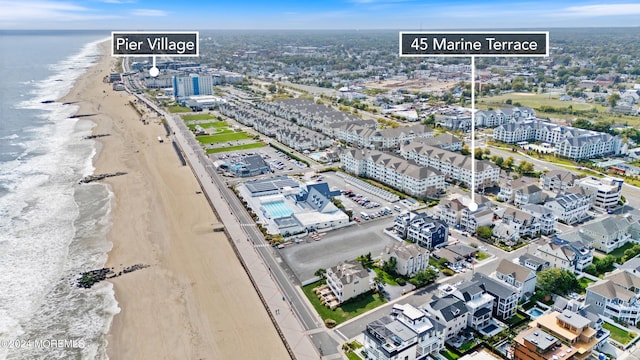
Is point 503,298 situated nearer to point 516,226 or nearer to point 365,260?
point 365,260

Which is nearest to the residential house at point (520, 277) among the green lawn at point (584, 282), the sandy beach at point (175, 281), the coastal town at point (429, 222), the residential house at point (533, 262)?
the coastal town at point (429, 222)

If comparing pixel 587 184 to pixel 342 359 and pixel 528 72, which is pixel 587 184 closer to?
pixel 342 359

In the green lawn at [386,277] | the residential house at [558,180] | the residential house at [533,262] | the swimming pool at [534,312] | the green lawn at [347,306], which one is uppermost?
the residential house at [558,180]

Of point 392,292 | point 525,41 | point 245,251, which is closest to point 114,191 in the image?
point 245,251

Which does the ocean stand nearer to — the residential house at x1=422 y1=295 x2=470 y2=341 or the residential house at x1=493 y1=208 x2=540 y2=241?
the residential house at x1=422 y1=295 x2=470 y2=341

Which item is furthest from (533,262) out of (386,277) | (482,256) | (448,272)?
(386,277)

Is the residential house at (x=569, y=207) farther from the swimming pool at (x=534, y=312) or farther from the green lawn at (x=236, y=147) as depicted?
the green lawn at (x=236, y=147)

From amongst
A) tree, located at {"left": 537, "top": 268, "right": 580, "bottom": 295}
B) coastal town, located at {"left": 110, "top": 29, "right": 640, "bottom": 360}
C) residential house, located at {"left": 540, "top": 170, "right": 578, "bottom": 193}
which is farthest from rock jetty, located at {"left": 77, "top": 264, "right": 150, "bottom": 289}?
residential house, located at {"left": 540, "top": 170, "right": 578, "bottom": 193}
